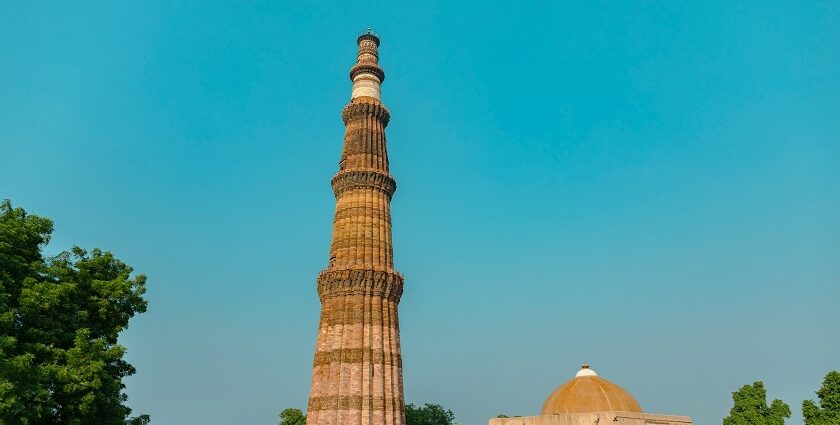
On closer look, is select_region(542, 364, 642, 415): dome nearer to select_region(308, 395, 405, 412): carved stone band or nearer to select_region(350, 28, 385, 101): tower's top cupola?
select_region(308, 395, 405, 412): carved stone band

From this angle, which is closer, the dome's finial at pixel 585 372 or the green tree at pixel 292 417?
the dome's finial at pixel 585 372

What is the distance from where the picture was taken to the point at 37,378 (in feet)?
64.0

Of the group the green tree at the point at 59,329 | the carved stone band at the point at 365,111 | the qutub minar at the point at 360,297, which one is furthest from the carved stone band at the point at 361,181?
the green tree at the point at 59,329

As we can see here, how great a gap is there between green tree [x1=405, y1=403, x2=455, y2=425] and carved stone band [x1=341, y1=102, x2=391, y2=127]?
31.8 meters

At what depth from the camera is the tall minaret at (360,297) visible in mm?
A: 35062

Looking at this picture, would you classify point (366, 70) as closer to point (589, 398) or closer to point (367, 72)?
point (367, 72)

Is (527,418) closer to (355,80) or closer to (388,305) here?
(388,305)

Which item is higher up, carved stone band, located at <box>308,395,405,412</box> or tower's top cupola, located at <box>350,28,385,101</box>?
tower's top cupola, located at <box>350,28,385,101</box>

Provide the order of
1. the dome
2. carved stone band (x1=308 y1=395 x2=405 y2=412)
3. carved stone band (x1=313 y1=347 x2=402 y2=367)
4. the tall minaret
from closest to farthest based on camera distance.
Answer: the dome → carved stone band (x1=308 y1=395 x2=405 y2=412) → the tall minaret → carved stone band (x1=313 y1=347 x2=402 y2=367)

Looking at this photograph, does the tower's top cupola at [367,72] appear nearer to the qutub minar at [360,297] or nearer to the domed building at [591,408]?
the qutub minar at [360,297]

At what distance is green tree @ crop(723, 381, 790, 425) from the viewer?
1716 inches

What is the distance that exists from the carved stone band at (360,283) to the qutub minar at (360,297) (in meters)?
0.06

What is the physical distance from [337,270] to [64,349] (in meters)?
17.6

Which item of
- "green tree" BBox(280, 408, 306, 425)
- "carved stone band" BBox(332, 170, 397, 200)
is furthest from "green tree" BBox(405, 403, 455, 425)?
"carved stone band" BBox(332, 170, 397, 200)
